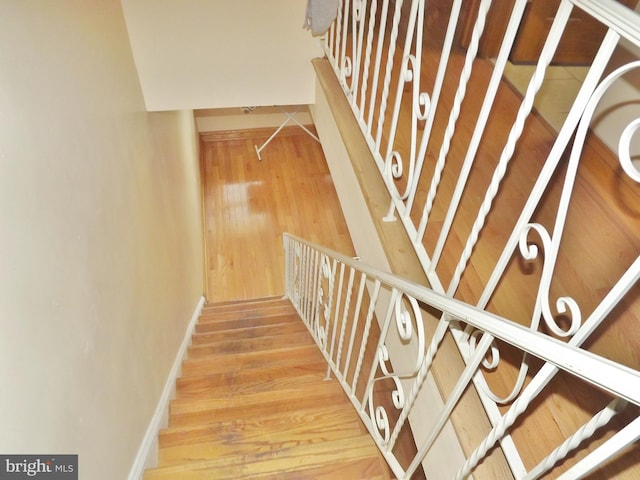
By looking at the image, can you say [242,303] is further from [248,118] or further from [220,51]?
[248,118]

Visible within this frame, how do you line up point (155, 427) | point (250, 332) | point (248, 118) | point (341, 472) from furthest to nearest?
point (248, 118)
point (250, 332)
point (155, 427)
point (341, 472)

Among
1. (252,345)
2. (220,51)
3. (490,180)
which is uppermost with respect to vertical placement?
(490,180)

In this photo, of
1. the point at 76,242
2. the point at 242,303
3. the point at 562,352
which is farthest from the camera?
the point at 242,303

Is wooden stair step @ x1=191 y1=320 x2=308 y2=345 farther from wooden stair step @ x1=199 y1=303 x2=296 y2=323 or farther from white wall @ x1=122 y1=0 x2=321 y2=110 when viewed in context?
white wall @ x1=122 y1=0 x2=321 y2=110

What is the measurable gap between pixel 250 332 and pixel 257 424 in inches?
45.9

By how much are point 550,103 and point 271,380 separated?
189 cm

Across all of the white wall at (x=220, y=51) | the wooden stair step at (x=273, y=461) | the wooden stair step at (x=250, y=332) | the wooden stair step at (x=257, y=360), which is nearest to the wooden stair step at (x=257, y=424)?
the wooden stair step at (x=273, y=461)

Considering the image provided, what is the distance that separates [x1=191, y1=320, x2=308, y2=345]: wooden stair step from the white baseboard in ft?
0.87

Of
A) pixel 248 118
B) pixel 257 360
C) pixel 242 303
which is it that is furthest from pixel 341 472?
pixel 248 118

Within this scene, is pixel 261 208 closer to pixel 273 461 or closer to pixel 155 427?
pixel 155 427

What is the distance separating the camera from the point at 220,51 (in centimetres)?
268

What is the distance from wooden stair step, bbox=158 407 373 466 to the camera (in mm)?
2008

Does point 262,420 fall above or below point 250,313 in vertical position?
above

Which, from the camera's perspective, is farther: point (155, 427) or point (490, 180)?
point (155, 427)
